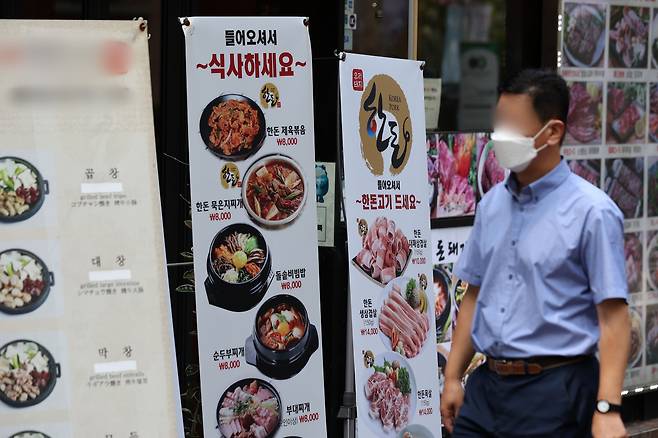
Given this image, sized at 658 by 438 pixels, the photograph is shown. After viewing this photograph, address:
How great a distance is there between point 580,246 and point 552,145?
1.34ft

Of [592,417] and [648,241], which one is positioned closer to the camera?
[592,417]

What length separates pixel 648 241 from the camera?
8789mm

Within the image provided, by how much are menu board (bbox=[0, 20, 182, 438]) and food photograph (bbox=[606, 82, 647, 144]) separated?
4.53 m

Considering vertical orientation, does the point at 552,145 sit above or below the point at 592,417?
above

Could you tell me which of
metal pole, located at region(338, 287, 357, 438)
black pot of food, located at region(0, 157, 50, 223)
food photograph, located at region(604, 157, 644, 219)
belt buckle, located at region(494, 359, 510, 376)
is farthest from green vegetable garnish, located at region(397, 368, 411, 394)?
food photograph, located at region(604, 157, 644, 219)

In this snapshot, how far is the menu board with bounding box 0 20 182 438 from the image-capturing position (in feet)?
15.0

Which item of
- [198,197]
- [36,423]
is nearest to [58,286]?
[36,423]

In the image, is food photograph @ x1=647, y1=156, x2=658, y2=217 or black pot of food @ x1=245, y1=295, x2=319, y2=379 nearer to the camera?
black pot of food @ x1=245, y1=295, x2=319, y2=379

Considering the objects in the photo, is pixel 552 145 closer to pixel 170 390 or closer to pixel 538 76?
pixel 538 76

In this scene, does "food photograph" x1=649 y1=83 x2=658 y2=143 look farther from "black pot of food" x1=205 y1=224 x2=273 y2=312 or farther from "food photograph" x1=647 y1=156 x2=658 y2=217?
"black pot of food" x1=205 y1=224 x2=273 y2=312

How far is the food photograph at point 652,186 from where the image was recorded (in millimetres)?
8758

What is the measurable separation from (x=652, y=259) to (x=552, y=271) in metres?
4.64

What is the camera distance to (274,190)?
5586 millimetres

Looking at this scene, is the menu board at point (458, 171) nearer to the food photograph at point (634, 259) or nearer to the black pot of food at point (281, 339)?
the food photograph at point (634, 259)
